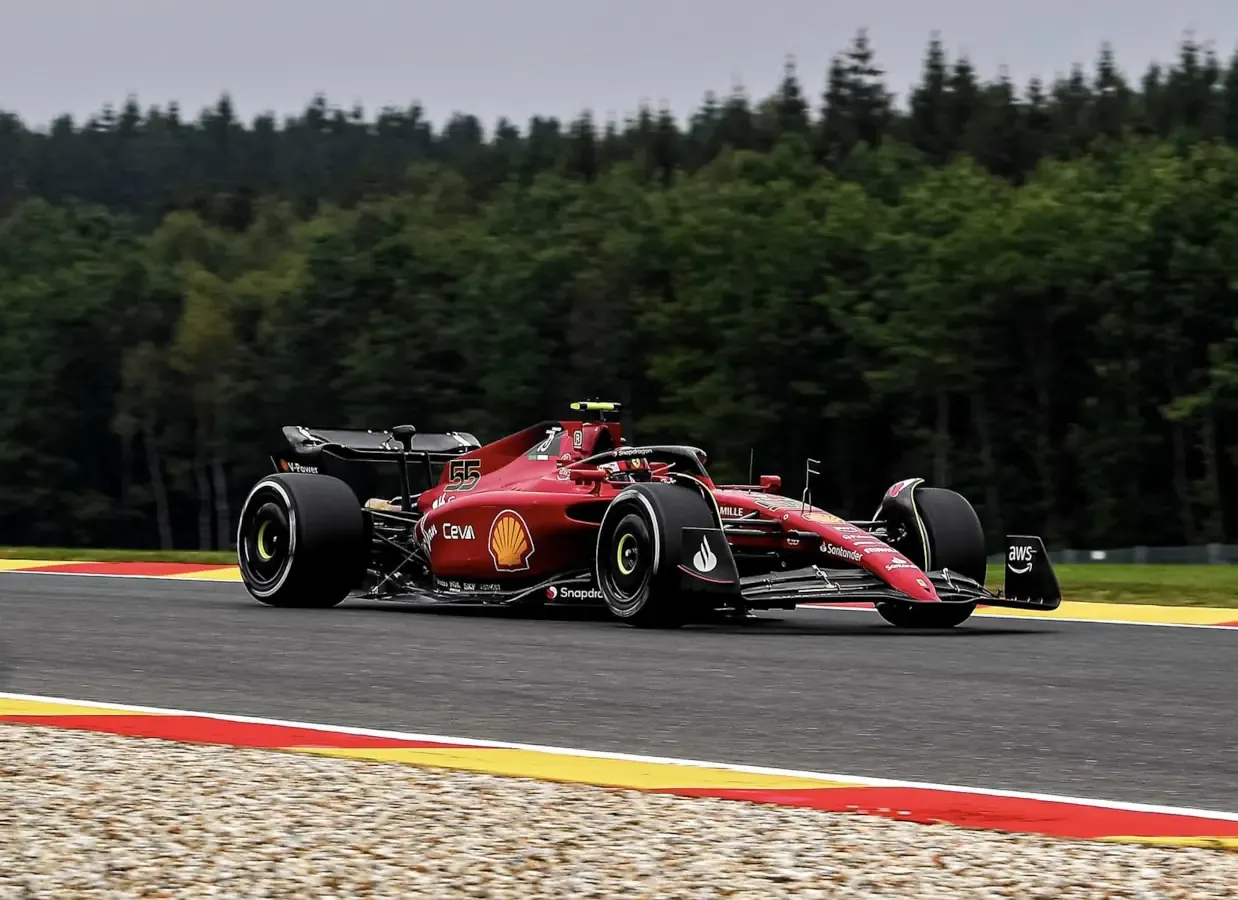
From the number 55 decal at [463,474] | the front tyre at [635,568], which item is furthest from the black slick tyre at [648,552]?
the number 55 decal at [463,474]

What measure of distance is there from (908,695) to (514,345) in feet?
242

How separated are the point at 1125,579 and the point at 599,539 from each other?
11.0m

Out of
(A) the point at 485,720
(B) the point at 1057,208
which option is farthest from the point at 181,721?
(B) the point at 1057,208

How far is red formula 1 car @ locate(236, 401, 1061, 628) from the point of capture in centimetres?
1420

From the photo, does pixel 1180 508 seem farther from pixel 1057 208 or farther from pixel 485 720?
pixel 485 720

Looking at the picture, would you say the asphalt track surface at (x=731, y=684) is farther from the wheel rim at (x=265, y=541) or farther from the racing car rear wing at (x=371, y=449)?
the racing car rear wing at (x=371, y=449)

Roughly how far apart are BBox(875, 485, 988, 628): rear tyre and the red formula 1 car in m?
0.01

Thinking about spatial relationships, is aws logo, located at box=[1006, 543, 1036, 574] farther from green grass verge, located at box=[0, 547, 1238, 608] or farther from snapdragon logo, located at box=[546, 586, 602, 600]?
green grass verge, located at box=[0, 547, 1238, 608]

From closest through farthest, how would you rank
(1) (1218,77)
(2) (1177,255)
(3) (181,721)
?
(3) (181,721) < (2) (1177,255) < (1) (1218,77)

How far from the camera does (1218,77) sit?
128 meters

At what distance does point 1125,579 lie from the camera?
947 inches

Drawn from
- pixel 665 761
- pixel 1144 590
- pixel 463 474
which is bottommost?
pixel 665 761

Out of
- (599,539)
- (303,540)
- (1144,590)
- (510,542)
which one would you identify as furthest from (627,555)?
(1144,590)

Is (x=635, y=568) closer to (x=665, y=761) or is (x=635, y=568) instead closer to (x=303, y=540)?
(x=303, y=540)
